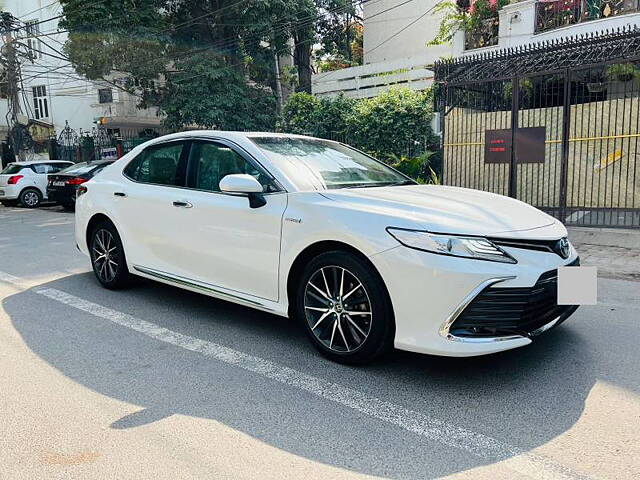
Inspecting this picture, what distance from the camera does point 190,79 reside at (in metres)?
20.6

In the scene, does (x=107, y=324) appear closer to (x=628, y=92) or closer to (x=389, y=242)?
(x=389, y=242)

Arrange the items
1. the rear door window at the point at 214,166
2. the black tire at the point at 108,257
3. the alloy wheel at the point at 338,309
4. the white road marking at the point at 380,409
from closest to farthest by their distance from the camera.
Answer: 1. the white road marking at the point at 380,409
2. the alloy wheel at the point at 338,309
3. the rear door window at the point at 214,166
4. the black tire at the point at 108,257

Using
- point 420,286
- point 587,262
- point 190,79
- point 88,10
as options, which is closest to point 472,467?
point 420,286

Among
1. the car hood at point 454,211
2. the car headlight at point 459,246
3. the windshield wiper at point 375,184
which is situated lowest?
the car headlight at point 459,246

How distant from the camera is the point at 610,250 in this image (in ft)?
25.5

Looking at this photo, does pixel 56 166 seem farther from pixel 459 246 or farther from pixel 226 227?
pixel 459 246

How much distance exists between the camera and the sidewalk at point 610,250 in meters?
6.64

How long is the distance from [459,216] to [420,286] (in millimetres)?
541

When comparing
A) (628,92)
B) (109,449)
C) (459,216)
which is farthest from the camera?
(628,92)

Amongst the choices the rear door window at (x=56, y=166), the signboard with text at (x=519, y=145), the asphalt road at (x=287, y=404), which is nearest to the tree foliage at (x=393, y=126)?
the signboard with text at (x=519, y=145)

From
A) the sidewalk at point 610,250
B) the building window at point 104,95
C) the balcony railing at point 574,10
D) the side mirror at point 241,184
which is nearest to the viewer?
the side mirror at point 241,184

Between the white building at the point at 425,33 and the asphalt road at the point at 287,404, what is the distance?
1087 cm

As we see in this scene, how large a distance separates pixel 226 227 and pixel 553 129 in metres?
A: 8.99

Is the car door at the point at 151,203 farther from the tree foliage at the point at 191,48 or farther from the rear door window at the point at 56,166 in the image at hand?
the tree foliage at the point at 191,48
